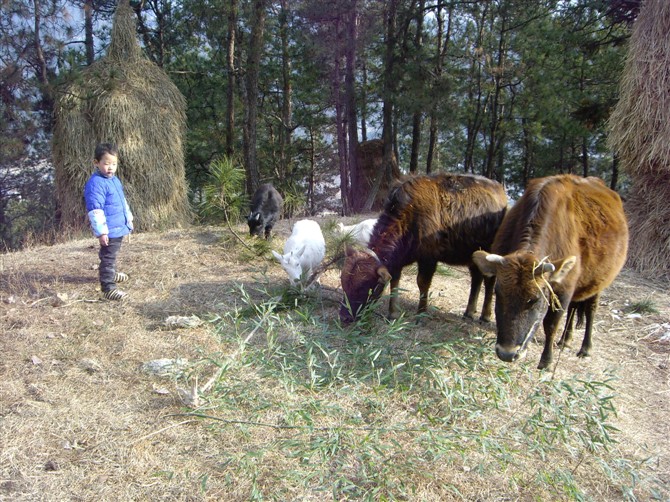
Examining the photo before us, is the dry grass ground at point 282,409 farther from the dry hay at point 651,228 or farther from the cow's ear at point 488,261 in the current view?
the dry hay at point 651,228

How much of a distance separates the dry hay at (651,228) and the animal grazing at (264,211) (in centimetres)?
565

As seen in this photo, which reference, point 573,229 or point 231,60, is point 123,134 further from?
point 573,229

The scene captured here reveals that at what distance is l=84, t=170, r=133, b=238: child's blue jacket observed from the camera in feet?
16.1

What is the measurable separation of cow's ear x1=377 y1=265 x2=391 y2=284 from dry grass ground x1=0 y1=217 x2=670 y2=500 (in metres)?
0.51

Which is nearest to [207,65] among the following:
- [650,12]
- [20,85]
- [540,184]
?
[20,85]

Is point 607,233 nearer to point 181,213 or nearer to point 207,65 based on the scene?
point 181,213

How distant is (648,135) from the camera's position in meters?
6.95

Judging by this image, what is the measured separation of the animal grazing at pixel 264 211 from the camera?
299 inches

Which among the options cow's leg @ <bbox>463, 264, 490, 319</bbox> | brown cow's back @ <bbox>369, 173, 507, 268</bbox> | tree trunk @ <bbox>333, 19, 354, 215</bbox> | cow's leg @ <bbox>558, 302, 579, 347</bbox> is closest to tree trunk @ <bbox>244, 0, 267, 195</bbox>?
tree trunk @ <bbox>333, 19, 354, 215</bbox>

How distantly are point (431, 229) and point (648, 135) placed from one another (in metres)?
4.61

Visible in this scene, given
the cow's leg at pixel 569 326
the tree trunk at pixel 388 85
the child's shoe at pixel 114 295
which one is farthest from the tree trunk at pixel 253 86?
the cow's leg at pixel 569 326

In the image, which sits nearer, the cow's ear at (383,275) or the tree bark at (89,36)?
the cow's ear at (383,275)

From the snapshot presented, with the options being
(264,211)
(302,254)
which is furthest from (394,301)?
(264,211)

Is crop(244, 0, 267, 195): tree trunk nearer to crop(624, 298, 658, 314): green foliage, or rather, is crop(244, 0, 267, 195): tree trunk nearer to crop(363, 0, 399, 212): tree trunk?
crop(363, 0, 399, 212): tree trunk
